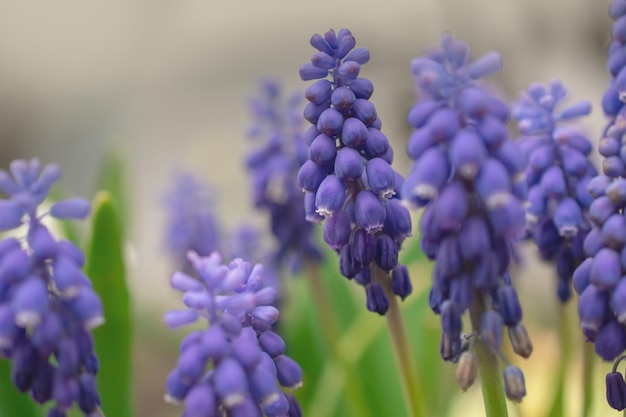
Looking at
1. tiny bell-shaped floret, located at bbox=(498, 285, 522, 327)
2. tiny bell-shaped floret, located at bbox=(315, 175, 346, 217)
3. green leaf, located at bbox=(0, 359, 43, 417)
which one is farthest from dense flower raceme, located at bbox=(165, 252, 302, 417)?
green leaf, located at bbox=(0, 359, 43, 417)

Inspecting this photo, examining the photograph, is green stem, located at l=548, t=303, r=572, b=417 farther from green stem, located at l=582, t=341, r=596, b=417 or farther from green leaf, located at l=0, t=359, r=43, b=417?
green leaf, located at l=0, t=359, r=43, b=417

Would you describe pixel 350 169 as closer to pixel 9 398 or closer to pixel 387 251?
pixel 387 251

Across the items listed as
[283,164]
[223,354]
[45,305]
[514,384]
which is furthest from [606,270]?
[283,164]

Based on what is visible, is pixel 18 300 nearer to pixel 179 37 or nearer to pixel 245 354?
A: pixel 245 354

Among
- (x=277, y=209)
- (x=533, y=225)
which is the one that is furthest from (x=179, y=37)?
(x=533, y=225)

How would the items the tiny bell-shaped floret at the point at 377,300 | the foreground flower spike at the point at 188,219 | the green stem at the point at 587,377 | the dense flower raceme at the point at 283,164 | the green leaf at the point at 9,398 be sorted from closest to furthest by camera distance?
the tiny bell-shaped floret at the point at 377,300
the green stem at the point at 587,377
the green leaf at the point at 9,398
the dense flower raceme at the point at 283,164
the foreground flower spike at the point at 188,219

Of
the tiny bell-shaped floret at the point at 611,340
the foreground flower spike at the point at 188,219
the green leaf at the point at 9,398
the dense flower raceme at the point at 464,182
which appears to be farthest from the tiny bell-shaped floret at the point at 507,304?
the foreground flower spike at the point at 188,219

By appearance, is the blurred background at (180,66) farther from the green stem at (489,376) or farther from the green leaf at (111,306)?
the green stem at (489,376)

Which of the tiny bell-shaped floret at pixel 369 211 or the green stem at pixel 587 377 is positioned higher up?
the tiny bell-shaped floret at pixel 369 211
